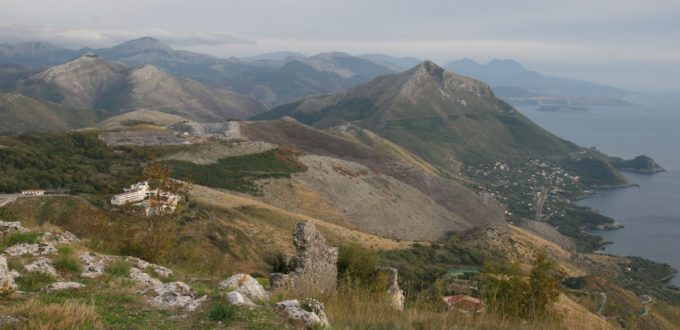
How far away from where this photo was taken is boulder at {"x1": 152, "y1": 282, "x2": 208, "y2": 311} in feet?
23.3

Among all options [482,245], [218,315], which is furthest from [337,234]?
[218,315]

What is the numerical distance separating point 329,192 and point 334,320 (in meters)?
62.1

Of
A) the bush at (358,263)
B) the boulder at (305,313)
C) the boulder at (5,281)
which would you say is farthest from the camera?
the bush at (358,263)

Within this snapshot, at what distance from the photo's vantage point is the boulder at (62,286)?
7.79 metres

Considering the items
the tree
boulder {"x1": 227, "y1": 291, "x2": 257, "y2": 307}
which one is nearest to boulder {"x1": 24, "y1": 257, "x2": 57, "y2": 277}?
boulder {"x1": 227, "y1": 291, "x2": 257, "y2": 307}

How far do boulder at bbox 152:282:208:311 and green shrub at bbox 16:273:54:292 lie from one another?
202cm

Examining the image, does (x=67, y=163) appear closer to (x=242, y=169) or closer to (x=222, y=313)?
(x=242, y=169)

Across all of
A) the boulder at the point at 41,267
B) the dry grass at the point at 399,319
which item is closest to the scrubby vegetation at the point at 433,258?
the dry grass at the point at 399,319

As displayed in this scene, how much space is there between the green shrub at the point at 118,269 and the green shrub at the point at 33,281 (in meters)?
1.15

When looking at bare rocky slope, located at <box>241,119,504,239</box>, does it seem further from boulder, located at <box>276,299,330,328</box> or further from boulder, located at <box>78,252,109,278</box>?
boulder, located at <box>276,299,330,328</box>

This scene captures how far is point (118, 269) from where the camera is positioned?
984cm

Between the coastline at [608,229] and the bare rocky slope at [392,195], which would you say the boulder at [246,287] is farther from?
the coastline at [608,229]

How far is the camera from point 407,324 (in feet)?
23.6

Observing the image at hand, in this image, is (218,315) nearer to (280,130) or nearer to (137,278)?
(137,278)
